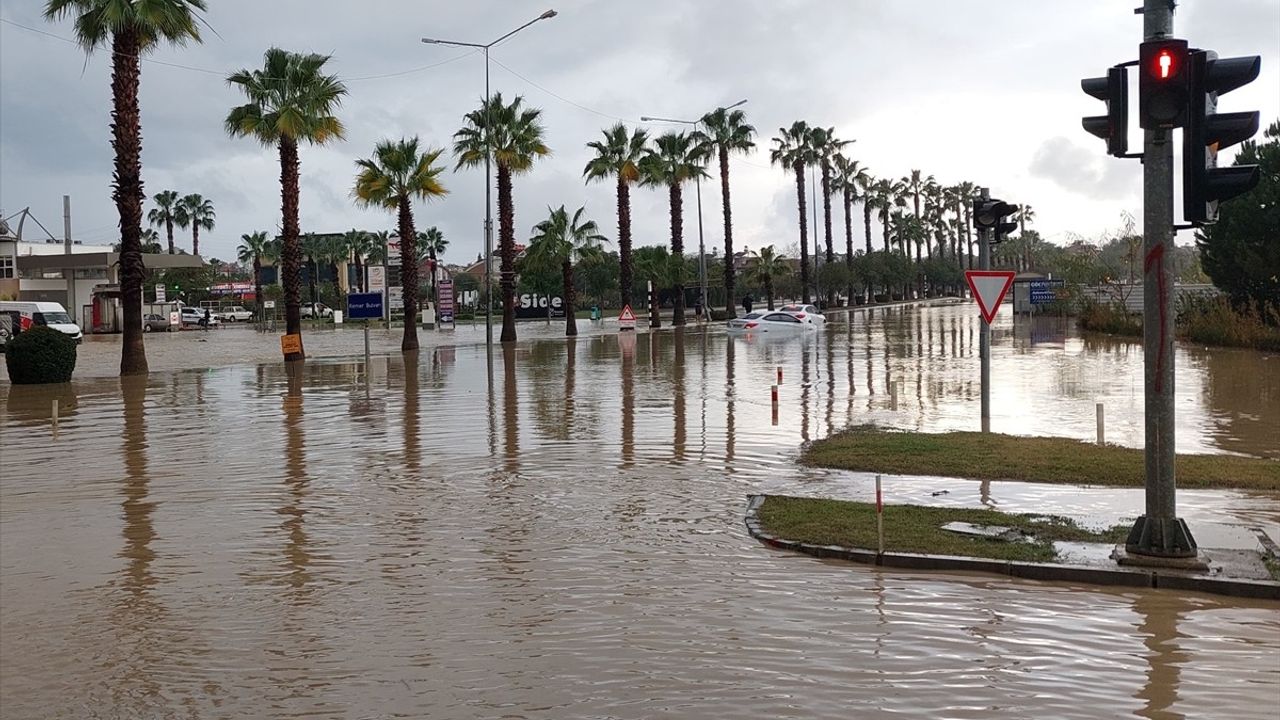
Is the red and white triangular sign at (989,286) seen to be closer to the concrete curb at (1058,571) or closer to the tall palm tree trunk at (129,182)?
the concrete curb at (1058,571)

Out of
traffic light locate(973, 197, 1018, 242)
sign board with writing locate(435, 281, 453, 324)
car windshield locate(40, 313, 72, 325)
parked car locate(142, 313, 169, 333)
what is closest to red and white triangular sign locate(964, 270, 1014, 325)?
traffic light locate(973, 197, 1018, 242)

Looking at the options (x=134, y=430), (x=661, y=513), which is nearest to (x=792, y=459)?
(x=661, y=513)

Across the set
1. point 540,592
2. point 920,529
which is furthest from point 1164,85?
point 540,592

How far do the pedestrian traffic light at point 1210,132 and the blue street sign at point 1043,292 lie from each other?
68.2 metres

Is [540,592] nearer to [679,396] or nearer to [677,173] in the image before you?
[679,396]

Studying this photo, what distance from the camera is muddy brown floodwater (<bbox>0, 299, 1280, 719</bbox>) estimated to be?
6188 millimetres

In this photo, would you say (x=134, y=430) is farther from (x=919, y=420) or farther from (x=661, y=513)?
(x=919, y=420)

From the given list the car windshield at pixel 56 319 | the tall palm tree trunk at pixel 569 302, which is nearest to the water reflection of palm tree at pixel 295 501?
the car windshield at pixel 56 319

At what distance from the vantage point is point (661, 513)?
11188mm

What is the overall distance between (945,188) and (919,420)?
15071cm

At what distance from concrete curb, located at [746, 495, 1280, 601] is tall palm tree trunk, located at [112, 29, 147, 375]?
2757cm

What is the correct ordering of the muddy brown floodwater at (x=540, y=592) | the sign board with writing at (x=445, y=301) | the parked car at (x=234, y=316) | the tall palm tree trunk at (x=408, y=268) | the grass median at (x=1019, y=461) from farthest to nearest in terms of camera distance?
the parked car at (x=234, y=316), the sign board with writing at (x=445, y=301), the tall palm tree trunk at (x=408, y=268), the grass median at (x=1019, y=461), the muddy brown floodwater at (x=540, y=592)

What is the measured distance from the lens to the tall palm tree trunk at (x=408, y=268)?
44781mm

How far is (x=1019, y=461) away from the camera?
1336 cm
